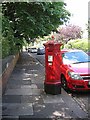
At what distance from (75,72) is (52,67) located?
0.84m

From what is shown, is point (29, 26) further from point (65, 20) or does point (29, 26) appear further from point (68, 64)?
point (68, 64)

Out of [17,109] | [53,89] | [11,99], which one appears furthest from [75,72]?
[17,109]

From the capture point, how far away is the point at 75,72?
34.7 feet

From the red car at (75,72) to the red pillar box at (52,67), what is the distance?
0.62 metres

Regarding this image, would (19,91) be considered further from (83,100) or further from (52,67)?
(83,100)

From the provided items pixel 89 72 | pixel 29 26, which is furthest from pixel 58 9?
pixel 89 72

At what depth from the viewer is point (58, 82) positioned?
33.4ft

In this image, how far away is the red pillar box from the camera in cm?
1014

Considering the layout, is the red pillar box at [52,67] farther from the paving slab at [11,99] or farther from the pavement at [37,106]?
the paving slab at [11,99]

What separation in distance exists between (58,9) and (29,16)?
8.50 ft

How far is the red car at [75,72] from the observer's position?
10375 millimetres

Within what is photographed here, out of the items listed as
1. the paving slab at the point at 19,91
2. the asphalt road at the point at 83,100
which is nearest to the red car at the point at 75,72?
the asphalt road at the point at 83,100

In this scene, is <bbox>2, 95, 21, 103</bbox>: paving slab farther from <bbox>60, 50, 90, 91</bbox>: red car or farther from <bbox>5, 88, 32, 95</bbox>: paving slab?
<bbox>60, 50, 90, 91</bbox>: red car

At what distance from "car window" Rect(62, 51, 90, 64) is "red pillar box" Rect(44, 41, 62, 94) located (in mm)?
1850
